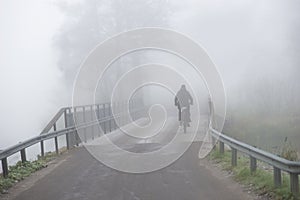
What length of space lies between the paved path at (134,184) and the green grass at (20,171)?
61 cm

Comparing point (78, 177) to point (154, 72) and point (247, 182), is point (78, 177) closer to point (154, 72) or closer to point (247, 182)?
point (247, 182)

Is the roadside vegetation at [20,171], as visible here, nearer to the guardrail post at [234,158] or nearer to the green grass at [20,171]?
the green grass at [20,171]

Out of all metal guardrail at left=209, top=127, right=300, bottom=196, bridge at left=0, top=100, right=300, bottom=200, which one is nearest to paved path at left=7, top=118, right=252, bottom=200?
bridge at left=0, top=100, right=300, bottom=200

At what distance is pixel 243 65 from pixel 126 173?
1604 inches

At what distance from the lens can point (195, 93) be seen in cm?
4750

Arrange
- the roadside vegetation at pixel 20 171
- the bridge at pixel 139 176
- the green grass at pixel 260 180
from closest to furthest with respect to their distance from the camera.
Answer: the green grass at pixel 260 180 → the bridge at pixel 139 176 → the roadside vegetation at pixel 20 171

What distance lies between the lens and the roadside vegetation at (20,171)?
1101cm

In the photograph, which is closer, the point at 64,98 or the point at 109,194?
the point at 109,194

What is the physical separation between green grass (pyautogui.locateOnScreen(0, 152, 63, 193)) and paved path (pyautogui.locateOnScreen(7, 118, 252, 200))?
61 centimetres

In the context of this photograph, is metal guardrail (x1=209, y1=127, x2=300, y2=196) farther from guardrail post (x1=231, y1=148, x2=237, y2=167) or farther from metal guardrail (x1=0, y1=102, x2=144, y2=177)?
metal guardrail (x1=0, y1=102, x2=144, y2=177)

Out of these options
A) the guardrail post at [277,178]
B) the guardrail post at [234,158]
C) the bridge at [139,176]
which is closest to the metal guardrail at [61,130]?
the bridge at [139,176]

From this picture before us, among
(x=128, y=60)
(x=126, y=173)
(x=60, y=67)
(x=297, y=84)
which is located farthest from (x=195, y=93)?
(x=126, y=173)

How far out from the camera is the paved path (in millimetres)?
9031

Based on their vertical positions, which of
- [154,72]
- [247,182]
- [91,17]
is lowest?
[247,182]
